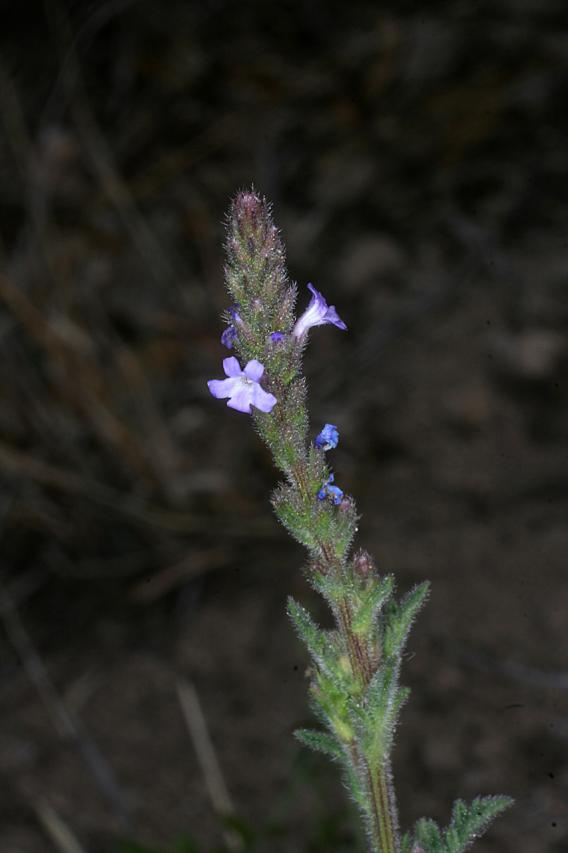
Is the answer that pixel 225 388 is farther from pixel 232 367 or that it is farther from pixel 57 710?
pixel 57 710

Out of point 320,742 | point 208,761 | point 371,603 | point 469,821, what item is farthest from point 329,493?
point 208,761

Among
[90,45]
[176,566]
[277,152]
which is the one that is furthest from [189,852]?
[90,45]

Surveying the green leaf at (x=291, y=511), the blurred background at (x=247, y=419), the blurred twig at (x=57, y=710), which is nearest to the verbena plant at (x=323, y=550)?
the green leaf at (x=291, y=511)

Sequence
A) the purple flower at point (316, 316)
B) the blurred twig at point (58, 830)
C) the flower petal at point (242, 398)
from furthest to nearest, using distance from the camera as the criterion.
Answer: the blurred twig at point (58, 830) → the purple flower at point (316, 316) → the flower petal at point (242, 398)

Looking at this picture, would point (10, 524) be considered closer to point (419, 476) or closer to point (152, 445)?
point (152, 445)

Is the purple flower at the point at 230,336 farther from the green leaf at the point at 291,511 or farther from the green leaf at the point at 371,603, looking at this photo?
the green leaf at the point at 371,603

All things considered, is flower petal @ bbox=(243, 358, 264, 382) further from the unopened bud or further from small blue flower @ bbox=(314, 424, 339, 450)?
the unopened bud
